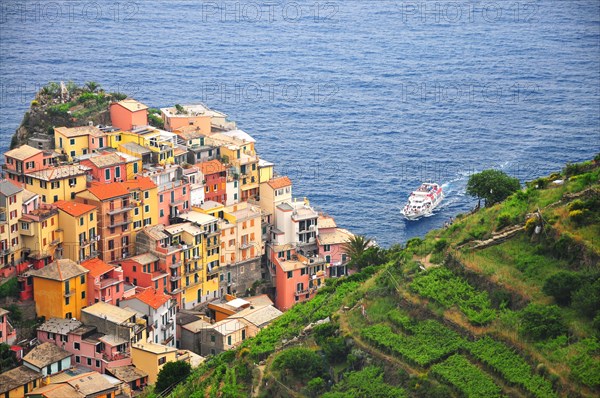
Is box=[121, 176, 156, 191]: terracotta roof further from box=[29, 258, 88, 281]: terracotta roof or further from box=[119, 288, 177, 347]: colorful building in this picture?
box=[29, 258, 88, 281]: terracotta roof

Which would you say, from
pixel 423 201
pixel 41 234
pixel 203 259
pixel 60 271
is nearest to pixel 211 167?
pixel 203 259

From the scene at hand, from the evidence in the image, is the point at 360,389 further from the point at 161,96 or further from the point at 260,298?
the point at 161,96

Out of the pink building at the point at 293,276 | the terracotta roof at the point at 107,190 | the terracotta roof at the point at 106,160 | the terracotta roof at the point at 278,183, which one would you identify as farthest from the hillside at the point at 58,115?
the pink building at the point at 293,276

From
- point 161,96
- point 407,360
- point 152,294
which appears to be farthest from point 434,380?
point 161,96

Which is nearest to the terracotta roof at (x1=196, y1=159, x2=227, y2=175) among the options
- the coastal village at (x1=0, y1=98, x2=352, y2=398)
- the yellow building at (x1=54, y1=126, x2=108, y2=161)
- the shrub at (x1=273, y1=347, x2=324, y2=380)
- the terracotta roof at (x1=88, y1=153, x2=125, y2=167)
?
the coastal village at (x1=0, y1=98, x2=352, y2=398)

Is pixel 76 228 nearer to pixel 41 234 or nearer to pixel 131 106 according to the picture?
pixel 41 234
